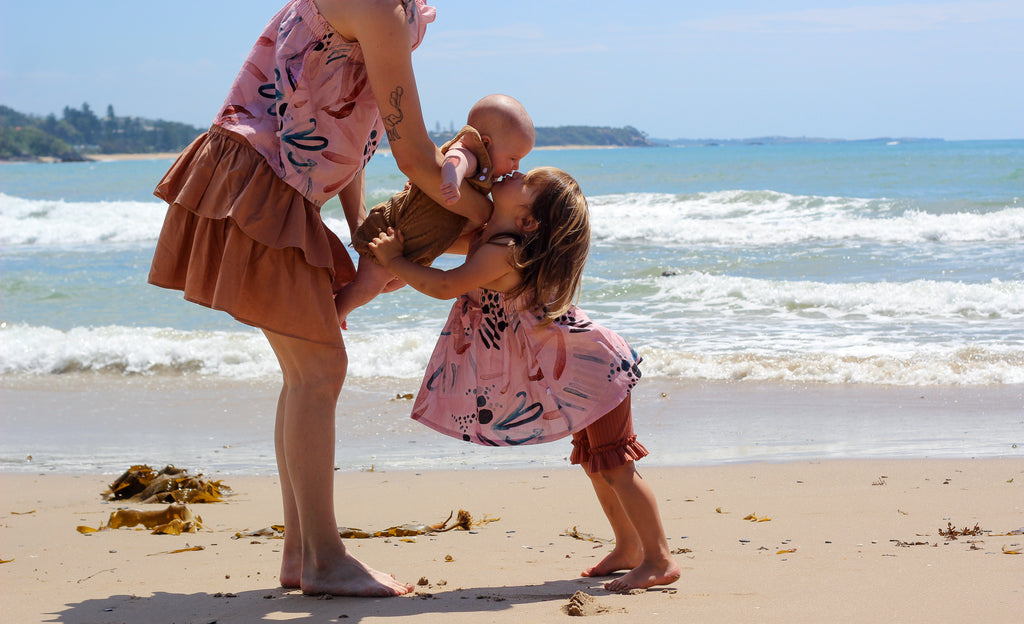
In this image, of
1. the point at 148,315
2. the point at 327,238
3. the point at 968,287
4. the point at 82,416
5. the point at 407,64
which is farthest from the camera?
the point at 148,315

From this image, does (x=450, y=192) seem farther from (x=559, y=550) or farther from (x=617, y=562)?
(x=559, y=550)

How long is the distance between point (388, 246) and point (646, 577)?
1103mm

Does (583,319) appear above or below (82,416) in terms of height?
above

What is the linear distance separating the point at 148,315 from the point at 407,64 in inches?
318

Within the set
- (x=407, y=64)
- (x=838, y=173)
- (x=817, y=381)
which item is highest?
(x=838, y=173)

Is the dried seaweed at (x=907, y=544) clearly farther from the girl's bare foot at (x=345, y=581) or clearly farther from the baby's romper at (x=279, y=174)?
the baby's romper at (x=279, y=174)

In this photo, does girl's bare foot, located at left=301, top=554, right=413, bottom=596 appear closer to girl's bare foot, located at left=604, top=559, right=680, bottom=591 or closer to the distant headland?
girl's bare foot, located at left=604, top=559, right=680, bottom=591

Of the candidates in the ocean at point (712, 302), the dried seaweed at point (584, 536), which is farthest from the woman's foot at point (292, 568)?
the ocean at point (712, 302)

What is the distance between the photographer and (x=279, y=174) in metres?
2.22

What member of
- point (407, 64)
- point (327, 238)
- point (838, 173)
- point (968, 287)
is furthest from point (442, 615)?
point (838, 173)

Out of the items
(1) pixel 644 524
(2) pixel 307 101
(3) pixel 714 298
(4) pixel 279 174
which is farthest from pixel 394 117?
(3) pixel 714 298

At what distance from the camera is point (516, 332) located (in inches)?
98.3

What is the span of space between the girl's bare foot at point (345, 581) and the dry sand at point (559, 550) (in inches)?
1.1

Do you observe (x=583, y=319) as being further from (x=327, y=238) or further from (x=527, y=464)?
(x=527, y=464)
